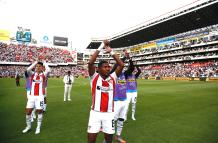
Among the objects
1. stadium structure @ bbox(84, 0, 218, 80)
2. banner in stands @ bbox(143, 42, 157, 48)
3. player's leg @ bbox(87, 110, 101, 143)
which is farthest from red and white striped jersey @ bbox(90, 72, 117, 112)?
banner in stands @ bbox(143, 42, 157, 48)

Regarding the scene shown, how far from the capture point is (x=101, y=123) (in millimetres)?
4930

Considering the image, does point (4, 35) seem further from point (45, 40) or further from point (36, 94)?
point (36, 94)

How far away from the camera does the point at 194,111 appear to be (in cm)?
1220

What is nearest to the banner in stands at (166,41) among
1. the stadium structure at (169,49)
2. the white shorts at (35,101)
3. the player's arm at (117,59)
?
the stadium structure at (169,49)

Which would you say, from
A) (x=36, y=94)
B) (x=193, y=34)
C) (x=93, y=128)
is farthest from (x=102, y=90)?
(x=193, y=34)

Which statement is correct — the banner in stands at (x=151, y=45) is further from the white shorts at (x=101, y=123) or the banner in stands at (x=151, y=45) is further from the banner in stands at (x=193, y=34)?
the white shorts at (x=101, y=123)

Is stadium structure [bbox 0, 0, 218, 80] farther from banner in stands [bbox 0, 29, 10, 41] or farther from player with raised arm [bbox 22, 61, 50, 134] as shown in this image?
player with raised arm [bbox 22, 61, 50, 134]

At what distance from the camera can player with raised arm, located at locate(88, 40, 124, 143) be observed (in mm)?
4801

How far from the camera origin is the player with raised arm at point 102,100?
4801 mm

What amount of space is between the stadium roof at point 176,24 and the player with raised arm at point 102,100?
57964mm

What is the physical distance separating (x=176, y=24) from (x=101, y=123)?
73309 mm

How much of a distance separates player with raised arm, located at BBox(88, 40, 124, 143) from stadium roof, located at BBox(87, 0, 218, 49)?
57964 millimetres

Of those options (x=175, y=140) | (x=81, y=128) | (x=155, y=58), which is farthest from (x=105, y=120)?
(x=155, y=58)

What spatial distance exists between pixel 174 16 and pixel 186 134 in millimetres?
64472
